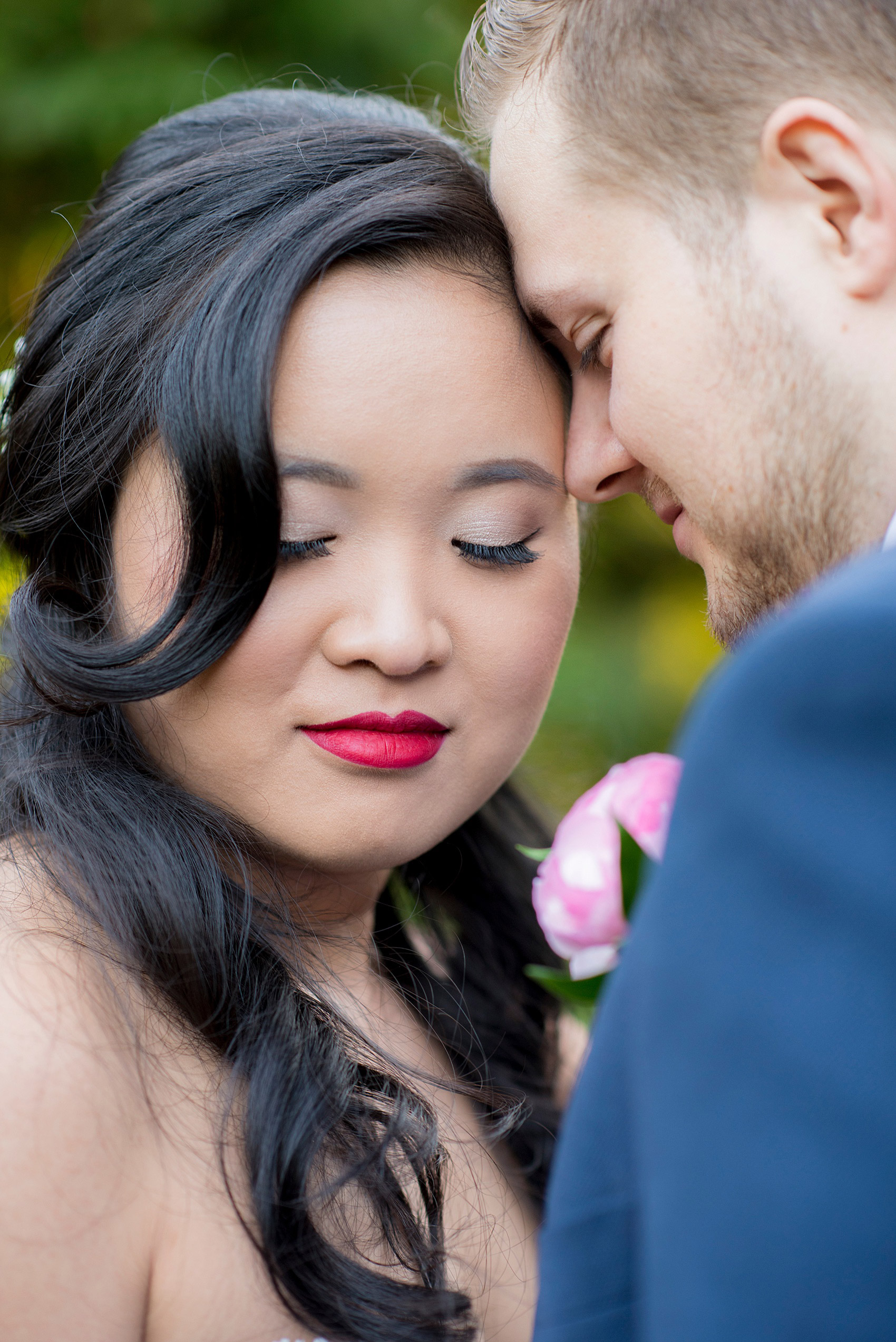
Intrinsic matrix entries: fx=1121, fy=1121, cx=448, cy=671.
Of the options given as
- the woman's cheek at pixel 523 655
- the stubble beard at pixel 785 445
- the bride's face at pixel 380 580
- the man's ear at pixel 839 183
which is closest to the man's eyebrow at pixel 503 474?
the bride's face at pixel 380 580

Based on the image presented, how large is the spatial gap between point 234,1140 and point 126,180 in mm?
1615

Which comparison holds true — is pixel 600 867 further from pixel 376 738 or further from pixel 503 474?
pixel 503 474

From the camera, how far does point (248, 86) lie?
405 cm

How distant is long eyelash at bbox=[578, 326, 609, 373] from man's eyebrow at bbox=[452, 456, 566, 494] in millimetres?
201

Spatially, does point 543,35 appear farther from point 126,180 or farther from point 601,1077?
point 601,1077

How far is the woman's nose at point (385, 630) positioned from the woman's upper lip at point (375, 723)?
0.07m

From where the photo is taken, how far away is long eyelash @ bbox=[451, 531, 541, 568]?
5.69 feet

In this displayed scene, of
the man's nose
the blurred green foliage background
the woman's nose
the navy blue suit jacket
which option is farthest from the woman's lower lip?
the blurred green foliage background

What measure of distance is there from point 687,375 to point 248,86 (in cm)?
312

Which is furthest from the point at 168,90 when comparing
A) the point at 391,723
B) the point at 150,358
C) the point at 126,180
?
the point at 391,723

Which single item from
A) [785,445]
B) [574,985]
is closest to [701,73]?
[785,445]

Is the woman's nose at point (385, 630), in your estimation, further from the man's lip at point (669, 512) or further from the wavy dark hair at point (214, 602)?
the man's lip at point (669, 512)

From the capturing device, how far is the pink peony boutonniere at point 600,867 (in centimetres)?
134

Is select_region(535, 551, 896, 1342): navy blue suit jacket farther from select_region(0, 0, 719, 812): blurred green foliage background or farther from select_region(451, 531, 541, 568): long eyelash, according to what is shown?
select_region(0, 0, 719, 812): blurred green foliage background
